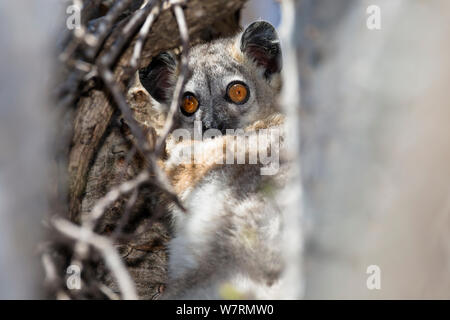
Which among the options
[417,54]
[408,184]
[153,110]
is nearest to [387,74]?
[417,54]

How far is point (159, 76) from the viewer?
521 cm

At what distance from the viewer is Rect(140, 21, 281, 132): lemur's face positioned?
191 inches

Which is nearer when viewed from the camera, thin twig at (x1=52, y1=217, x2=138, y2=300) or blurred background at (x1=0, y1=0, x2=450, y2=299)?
blurred background at (x1=0, y1=0, x2=450, y2=299)

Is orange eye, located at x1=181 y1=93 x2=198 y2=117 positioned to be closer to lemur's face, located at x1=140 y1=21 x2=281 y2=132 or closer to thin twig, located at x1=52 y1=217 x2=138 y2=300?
lemur's face, located at x1=140 y1=21 x2=281 y2=132

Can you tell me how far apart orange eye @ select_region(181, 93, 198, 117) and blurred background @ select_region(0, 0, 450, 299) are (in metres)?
2.98

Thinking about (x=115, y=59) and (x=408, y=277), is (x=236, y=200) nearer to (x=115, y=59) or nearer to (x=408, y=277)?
(x=115, y=59)

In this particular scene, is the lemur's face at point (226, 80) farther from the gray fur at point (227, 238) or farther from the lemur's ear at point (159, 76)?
the gray fur at point (227, 238)

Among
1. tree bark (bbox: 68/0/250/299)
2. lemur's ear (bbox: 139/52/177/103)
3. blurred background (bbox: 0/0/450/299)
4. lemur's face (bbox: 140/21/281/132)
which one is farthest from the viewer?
lemur's ear (bbox: 139/52/177/103)

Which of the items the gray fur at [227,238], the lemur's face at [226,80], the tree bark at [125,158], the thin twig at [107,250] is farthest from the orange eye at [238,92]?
the thin twig at [107,250]

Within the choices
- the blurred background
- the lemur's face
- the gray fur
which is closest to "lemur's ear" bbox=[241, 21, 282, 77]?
the lemur's face

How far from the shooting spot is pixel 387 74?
1.86 metres

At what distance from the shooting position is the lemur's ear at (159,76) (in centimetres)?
500

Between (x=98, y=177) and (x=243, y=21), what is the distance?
3.37 metres

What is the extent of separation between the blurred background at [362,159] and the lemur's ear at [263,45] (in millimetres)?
3211
